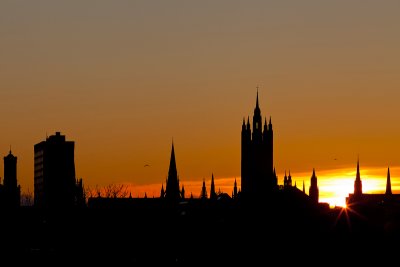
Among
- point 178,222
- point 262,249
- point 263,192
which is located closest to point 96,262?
point 262,249

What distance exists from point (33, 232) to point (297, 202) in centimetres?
3884

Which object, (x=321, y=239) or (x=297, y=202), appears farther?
(x=297, y=202)

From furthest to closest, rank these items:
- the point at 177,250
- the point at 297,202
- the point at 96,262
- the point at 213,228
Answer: the point at 297,202
the point at 213,228
the point at 177,250
the point at 96,262

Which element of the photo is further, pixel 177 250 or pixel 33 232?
pixel 33 232

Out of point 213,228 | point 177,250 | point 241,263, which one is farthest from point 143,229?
point 241,263

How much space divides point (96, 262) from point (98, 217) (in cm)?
5768

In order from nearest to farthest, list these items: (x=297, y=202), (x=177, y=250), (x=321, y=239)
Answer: (x=177, y=250) < (x=321, y=239) < (x=297, y=202)

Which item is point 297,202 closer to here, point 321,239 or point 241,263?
point 321,239

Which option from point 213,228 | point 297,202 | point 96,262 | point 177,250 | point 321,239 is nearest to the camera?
point 96,262

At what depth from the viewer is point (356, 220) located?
179375 mm

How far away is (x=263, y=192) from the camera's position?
19262 cm

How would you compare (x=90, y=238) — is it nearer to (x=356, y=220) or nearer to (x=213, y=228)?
(x=213, y=228)

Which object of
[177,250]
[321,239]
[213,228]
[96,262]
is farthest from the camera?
[213,228]

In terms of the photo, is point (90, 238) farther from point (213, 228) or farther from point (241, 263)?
point (241, 263)
